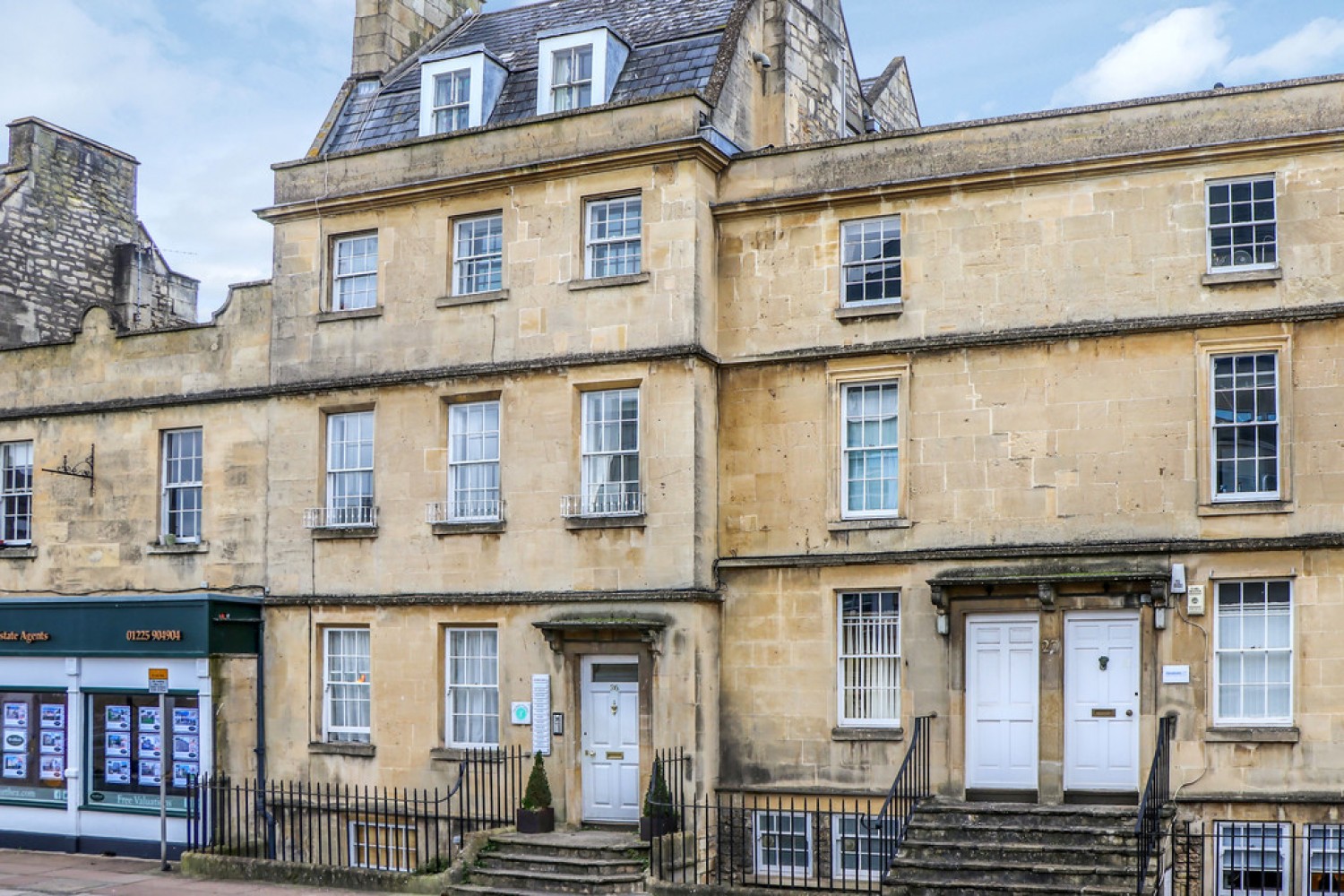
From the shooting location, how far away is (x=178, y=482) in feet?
78.6

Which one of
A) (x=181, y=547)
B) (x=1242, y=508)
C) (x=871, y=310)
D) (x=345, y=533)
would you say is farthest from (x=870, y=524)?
(x=181, y=547)

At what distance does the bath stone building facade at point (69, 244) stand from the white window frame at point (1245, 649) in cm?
1981

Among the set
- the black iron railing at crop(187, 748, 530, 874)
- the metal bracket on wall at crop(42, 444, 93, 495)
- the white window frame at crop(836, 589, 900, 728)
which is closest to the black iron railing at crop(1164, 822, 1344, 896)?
the white window frame at crop(836, 589, 900, 728)

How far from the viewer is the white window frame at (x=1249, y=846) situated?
57.5 feet

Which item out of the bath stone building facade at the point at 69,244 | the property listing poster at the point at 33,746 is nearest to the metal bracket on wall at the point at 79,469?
the property listing poster at the point at 33,746

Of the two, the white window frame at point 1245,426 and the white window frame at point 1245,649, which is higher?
the white window frame at point 1245,426

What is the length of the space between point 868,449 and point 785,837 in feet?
16.6

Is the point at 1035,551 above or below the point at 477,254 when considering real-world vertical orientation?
below

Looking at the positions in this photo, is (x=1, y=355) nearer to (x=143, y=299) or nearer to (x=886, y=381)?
(x=143, y=299)

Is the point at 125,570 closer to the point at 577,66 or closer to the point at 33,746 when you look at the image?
the point at 33,746

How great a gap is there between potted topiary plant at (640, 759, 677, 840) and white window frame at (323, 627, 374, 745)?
483 centimetres

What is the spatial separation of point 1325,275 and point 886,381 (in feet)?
17.3

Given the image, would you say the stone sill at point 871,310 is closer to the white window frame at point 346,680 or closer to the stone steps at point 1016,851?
the stone steps at point 1016,851

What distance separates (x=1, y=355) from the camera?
25.6 m
